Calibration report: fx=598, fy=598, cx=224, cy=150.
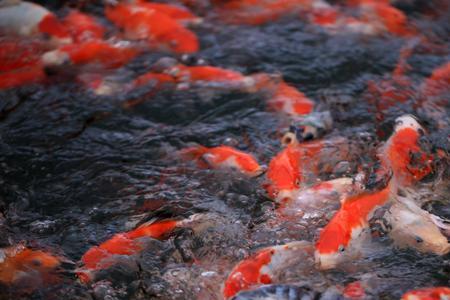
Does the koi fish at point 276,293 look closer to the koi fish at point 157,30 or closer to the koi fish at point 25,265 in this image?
the koi fish at point 25,265

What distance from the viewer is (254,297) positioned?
8.21 feet

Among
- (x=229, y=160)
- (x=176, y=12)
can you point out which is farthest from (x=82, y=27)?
(x=229, y=160)

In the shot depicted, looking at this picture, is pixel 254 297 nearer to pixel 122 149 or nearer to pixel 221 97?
pixel 122 149

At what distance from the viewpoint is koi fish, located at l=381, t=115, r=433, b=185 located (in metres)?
3.46

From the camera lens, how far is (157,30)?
15.6ft

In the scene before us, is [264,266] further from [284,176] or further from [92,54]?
[92,54]

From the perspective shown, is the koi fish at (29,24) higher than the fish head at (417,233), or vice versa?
the koi fish at (29,24)

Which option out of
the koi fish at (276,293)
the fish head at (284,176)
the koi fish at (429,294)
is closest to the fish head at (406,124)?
the fish head at (284,176)

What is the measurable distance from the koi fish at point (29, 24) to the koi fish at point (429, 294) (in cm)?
328

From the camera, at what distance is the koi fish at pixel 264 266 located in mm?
2729

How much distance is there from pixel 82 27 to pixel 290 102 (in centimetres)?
192

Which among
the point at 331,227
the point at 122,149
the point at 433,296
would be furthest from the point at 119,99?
the point at 433,296

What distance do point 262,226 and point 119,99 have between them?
1586 mm

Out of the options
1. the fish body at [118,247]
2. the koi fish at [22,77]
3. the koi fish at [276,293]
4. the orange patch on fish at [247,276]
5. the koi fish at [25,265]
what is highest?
the koi fish at [276,293]
